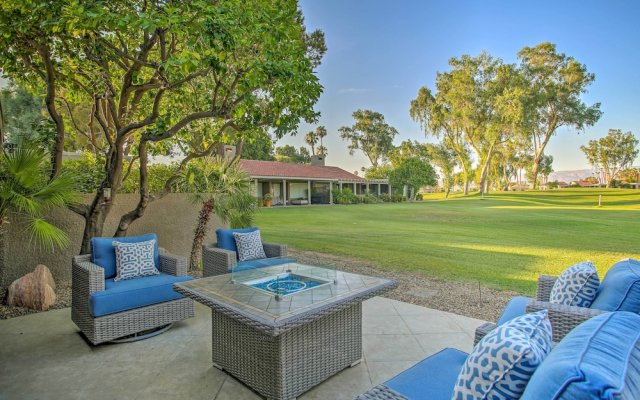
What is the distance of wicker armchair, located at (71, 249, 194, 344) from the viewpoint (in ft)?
10.2

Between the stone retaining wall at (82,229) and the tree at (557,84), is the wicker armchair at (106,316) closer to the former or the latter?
the stone retaining wall at (82,229)

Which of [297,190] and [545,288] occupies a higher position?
[297,190]

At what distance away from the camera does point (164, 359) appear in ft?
9.53

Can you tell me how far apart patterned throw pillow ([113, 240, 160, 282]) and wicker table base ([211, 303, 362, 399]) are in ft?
4.88

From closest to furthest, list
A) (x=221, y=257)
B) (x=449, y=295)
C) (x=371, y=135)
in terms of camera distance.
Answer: (x=221, y=257) → (x=449, y=295) → (x=371, y=135)

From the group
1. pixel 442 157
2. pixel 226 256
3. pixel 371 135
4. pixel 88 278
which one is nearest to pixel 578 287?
pixel 226 256

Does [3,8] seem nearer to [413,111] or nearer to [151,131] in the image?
[151,131]

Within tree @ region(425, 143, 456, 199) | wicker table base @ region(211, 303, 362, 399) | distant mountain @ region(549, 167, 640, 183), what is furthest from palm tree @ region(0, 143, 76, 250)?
distant mountain @ region(549, 167, 640, 183)

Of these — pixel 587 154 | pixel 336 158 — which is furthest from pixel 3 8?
pixel 587 154

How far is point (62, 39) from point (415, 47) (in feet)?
38.4

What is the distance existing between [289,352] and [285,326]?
1.20 ft

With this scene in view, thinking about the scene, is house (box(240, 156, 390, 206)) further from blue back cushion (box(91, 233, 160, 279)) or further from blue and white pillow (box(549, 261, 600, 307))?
blue and white pillow (box(549, 261, 600, 307))

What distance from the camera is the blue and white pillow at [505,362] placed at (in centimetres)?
104

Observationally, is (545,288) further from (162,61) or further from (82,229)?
(82,229)
